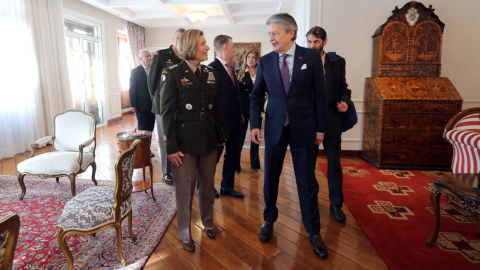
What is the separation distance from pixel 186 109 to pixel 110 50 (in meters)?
7.53

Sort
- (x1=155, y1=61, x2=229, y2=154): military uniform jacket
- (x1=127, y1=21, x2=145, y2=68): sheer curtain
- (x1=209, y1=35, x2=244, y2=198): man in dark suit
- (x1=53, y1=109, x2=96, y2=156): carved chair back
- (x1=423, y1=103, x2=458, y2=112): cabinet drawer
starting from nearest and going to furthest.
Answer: (x1=155, y1=61, x2=229, y2=154): military uniform jacket → (x1=209, y1=35, x2=244, y2=198): man in dark suit → (x1=53, y1=109, x2=96, y2=156): carved chair back → (x1=423, y1=103, x2=458, y2=112): cabinet drawer → (x1=127, y1=21, x2=145, y2=68): sheer curtain

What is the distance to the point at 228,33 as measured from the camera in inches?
414

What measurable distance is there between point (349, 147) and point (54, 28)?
622 cm

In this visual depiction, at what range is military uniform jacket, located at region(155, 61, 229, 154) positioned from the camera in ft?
6.34

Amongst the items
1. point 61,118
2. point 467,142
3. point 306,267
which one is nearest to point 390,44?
point 467,142

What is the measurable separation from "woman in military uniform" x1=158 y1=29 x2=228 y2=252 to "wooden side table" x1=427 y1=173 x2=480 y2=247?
1641mm

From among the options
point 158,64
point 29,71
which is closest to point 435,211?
point 158,64

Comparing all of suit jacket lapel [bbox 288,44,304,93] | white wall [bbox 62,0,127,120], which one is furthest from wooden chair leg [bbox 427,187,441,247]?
white wall [bbox 62,0,127,120]

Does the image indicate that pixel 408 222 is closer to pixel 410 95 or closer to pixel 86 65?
pixel 410 95

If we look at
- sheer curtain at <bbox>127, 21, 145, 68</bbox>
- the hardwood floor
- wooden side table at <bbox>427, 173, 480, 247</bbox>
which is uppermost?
sheer curtain at <bbox>127, 21, 145, 68</bbox>

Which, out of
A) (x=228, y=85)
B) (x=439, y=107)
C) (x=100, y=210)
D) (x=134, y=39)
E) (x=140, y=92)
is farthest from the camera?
(x=134, y=39)

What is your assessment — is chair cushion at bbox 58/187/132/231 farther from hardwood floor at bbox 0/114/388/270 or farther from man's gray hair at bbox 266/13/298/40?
man's gray hair at bbox 266/13/298/40

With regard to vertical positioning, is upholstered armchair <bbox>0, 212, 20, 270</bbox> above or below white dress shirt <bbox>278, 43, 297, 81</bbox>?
below

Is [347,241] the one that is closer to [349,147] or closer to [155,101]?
[155,101]
